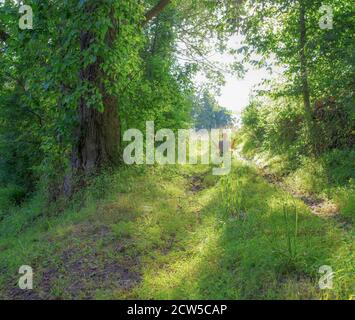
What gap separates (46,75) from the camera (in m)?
8.16

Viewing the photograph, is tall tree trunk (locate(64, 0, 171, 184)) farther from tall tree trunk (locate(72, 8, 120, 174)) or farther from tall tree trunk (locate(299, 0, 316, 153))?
tall tree trunk (locate(299, 0, 316, 153))

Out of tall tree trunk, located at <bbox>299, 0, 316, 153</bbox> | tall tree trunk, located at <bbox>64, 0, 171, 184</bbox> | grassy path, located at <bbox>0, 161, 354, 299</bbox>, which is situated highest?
tall tree trunk, located at <bbox>299, 0, 316, 153</bbox>

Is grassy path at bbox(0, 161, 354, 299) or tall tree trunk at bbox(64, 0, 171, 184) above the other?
tall tree trunk at bbox(64, 0, 171, 184)

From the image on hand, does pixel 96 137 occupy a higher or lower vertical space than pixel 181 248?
higher

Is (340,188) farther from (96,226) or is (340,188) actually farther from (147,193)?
(96,226)

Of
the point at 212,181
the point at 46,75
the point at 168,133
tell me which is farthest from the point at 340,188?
the point at 168,133

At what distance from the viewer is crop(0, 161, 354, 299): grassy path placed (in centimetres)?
475

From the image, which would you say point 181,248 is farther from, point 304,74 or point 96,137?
point 304,74

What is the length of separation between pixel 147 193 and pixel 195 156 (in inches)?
312

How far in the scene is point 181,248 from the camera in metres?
6.60

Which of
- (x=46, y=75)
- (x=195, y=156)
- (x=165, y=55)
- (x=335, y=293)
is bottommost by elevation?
(x=335, y=293)

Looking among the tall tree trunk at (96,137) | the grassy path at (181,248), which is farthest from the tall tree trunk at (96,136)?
the grassy path at (181,248)

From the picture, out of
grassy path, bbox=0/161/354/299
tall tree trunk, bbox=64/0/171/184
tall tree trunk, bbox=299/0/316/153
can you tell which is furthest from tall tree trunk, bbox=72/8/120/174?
tall tree trunk, bbox=299/0/316/153

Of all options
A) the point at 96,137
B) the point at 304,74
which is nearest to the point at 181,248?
the point at 96,137
